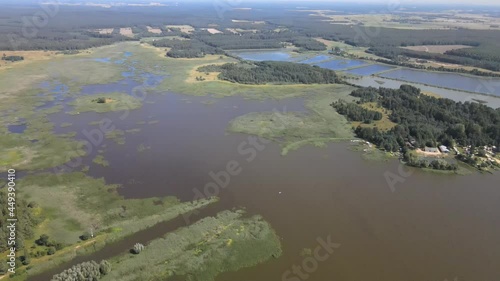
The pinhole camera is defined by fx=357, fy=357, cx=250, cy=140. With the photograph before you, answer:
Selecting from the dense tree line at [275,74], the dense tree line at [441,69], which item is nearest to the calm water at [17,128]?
the dense tree line at [275,74]

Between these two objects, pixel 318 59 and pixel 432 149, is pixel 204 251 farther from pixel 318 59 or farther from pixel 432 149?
pixel 318 59

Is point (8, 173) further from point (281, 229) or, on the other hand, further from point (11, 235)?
point (281, 229)

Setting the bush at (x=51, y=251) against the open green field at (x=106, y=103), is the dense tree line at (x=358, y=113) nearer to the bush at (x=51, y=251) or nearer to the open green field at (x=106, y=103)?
the open green field at (x=106, y=103)

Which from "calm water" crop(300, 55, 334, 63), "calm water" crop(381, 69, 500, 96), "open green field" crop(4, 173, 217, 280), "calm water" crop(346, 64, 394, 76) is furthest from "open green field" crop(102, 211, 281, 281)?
"calm water" crop(300, 55, 334, 63)

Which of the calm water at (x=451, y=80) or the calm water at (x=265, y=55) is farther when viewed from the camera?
the calm water at (x=265, y=55)

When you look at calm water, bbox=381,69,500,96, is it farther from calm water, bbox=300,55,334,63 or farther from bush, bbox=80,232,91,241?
bush, bbox=80,232,91,241

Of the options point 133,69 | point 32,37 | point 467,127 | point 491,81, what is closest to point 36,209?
point 467,127

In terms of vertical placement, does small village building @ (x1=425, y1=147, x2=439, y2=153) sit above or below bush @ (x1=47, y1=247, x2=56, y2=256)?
above
